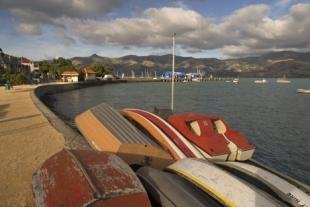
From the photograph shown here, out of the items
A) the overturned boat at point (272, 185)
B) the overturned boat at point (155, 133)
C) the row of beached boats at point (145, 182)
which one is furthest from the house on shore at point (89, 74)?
the overturned boat at point (272, 185)

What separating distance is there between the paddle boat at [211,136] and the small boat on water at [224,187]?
4.33 m

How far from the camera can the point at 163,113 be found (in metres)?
15.0

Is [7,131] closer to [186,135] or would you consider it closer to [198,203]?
[186,135]

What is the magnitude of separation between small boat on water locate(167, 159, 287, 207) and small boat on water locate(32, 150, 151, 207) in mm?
1344

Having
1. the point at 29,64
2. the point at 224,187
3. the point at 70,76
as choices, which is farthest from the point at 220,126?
the point at 29,64

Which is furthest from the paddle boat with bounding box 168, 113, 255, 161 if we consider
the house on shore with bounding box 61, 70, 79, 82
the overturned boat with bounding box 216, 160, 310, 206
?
the house on shore with bounding box 61, 70, 79, 82

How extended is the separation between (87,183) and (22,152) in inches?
275

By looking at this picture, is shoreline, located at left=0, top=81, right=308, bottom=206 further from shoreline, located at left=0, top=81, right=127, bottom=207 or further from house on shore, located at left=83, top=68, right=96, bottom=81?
house on shore, located at left=83, top=68, right=96, bottom=81

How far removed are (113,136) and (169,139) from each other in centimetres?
186

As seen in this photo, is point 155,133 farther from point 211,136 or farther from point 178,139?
point 211,136

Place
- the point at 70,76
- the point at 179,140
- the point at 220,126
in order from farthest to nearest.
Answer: the point at 70,76
the point at 220,126
the point at 179,140

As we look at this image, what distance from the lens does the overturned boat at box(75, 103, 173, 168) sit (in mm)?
9734

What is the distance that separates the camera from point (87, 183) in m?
5.51

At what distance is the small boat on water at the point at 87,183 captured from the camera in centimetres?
523
